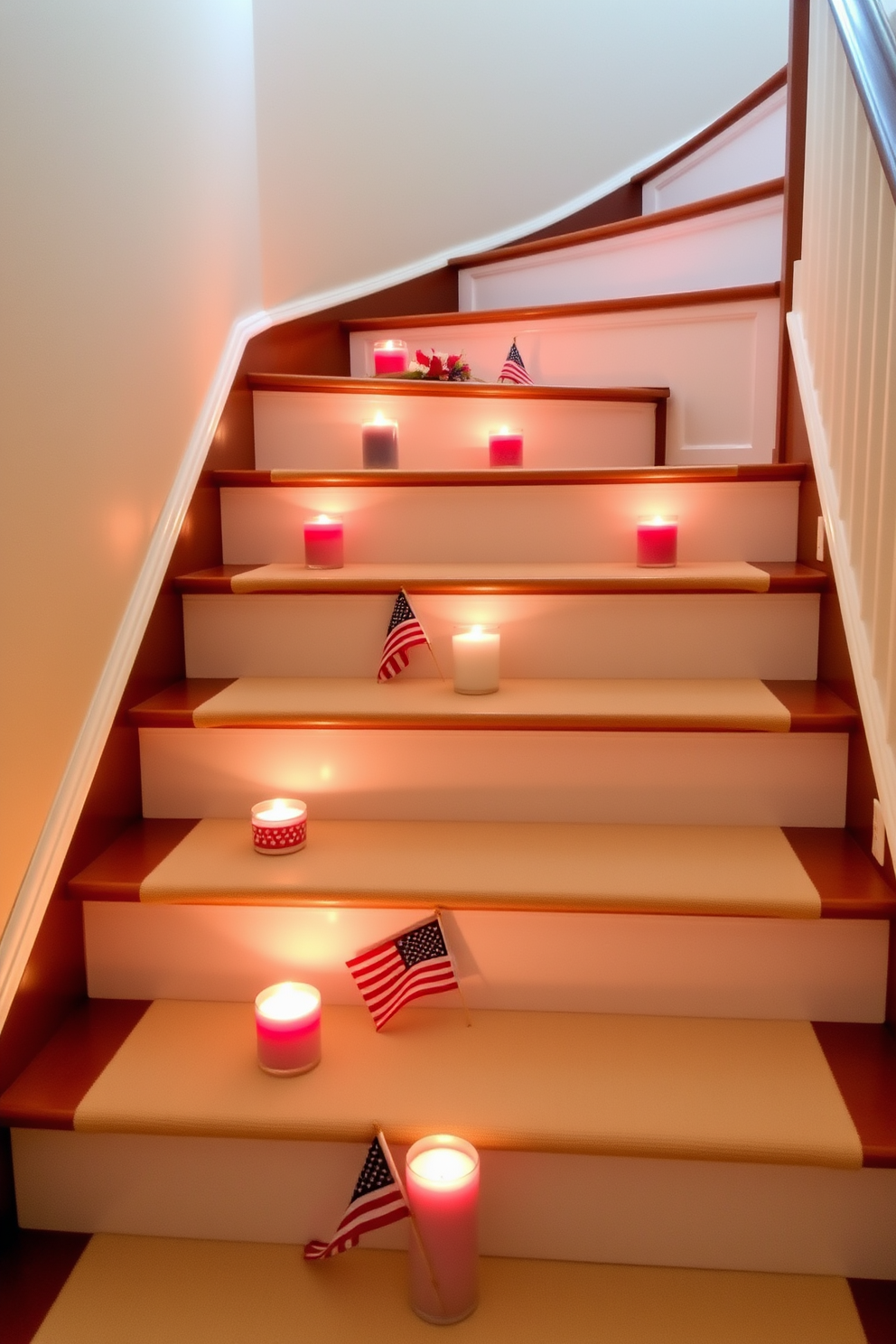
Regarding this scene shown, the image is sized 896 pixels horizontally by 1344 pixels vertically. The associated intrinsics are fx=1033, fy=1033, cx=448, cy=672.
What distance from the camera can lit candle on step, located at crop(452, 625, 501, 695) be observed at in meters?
1.72

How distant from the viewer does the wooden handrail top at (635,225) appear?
2594 mm

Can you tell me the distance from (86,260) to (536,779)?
1.04m

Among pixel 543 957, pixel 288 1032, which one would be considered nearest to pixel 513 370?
pixel 543 957

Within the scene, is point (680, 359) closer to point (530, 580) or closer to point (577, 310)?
point (577, 310)

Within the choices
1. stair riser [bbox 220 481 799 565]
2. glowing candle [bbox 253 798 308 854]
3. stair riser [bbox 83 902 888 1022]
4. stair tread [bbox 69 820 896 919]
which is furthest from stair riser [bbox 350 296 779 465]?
glowing candle [bbox 253 798 308 854]

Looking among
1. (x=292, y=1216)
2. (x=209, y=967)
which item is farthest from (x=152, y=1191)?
(x=209, y=967)

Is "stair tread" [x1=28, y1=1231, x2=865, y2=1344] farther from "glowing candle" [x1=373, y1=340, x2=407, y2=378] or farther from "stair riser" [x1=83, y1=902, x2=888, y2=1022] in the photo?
Answer: "glowing candle" [x1=373, y1=340, x2=407, y2=378]

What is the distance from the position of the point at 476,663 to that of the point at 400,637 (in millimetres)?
141

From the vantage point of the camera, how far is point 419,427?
2348mm

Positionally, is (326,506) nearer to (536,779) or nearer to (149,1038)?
(536,779)

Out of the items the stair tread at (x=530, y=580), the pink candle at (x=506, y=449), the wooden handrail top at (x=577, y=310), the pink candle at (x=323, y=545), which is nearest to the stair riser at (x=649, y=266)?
the wooden handrail top at (x=577, y=310)

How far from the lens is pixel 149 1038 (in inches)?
56.4

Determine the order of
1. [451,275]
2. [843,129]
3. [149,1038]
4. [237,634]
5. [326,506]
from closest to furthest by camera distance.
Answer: [149,1038], [843,129], [237,634], [326,506], [451,275]

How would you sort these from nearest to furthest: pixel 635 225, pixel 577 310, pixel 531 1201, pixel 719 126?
1. pixel 531 1201
2. pixel 577 310
3. pixel 635 225
4. pixel 719 126
